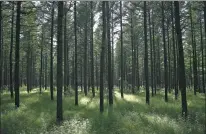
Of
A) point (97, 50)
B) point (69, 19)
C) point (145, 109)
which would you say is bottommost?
point (145, 109)

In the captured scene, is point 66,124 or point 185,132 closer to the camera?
point 185,132

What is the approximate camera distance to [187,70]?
64.0 m

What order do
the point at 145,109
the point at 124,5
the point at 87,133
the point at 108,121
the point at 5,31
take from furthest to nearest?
1. the point at 5,31
2. the point at 124,5
3. the point at 145,109
4. the point at 108,121
5. the point at 87,133

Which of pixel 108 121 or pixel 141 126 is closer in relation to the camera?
pixel 141 126

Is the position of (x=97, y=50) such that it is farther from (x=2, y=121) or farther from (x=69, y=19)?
(x=2, y=121)

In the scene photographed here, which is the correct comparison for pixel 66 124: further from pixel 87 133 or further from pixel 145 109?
pixel 145 109

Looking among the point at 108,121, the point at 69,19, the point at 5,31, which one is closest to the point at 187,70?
the point at 69,19

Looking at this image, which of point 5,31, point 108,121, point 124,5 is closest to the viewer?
point 108,121

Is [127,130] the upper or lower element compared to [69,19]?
lower

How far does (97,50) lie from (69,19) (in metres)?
11.5

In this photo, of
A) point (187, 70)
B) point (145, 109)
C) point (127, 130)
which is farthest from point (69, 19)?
point (187, 70)

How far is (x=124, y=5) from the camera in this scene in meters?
29.5

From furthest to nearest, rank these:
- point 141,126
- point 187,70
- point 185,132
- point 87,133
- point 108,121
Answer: point 187,70 < point 108,121 < point 141,126 < point 185,132 < point 87,133

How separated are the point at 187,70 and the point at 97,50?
91.3 ft
